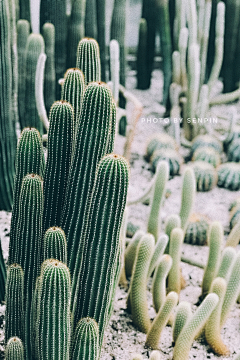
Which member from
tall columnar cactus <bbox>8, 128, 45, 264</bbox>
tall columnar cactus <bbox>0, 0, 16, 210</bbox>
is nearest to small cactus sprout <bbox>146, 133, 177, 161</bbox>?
tall columnar cactus <bbox>0, 0, 16, 210</bbox>

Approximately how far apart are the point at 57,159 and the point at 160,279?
0.80m

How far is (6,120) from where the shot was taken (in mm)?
2715

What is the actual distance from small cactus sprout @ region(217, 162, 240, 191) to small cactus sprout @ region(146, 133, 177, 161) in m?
0.47

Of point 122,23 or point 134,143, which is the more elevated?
point 122,23

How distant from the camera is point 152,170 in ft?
12.9

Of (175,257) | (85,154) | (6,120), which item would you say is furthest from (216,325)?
(6,120)

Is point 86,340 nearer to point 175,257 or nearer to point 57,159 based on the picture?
point 57,159

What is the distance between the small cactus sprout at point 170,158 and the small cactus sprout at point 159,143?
3.5 inches

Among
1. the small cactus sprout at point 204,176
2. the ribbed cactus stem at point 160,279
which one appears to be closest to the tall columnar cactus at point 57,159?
the ribbed cactus stem at point 160,279

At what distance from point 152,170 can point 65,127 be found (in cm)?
231

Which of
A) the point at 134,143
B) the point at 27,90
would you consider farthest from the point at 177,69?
the point at 27,90

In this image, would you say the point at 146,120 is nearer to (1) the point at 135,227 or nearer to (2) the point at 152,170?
(2) the point at 152,170

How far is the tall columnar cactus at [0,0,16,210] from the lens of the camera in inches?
101

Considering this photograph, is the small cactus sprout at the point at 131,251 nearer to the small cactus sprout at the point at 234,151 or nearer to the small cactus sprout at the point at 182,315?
the small cactus sprout at the point at 182,315
